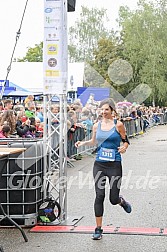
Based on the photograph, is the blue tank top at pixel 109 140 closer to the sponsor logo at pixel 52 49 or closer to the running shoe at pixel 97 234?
the running shoe at pixel 97 234

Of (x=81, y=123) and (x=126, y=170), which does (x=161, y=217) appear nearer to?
(x=126, y=170)

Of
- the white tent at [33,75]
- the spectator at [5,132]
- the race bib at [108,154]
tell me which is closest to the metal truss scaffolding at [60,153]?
the race bib at [108,154]

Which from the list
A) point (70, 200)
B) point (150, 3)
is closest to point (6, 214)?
point (70, 200)

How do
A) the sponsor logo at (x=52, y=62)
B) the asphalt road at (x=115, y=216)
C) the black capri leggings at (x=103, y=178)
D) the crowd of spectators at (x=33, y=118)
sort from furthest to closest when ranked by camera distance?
the crowd of spectators at (x=33, y=118) < the sponsor logo at (x=52, y=62) < the black capri leggings at (x=103, y=178) < the asphalt road at (x=115, y=216)

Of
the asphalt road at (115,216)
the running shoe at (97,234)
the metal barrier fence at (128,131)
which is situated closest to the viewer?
the asphalt road at (115,216)

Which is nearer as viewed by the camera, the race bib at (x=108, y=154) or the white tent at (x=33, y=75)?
the race bib at (x=108, y=154)

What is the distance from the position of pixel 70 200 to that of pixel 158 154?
9531 mm

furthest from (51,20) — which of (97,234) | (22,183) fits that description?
(97,234)

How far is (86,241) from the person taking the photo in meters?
6.86

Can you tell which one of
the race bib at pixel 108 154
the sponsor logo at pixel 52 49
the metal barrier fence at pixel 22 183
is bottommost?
the metal barrier fence at pixel 22 183

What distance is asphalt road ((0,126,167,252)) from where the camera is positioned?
21.7 ft

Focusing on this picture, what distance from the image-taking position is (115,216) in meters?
8.30

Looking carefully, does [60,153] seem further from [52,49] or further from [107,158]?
[52,49]

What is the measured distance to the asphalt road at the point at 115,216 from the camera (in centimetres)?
661
